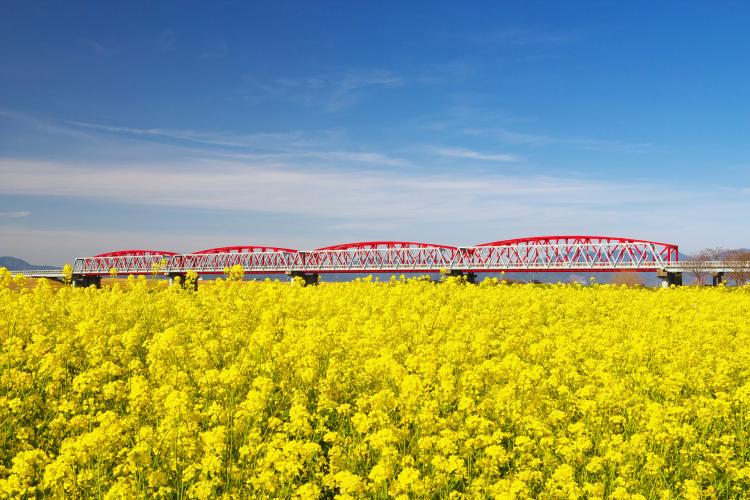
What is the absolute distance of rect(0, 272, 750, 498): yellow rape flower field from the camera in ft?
17.6

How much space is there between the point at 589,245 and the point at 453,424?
10229 cm

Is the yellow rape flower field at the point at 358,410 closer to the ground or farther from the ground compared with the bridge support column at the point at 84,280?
farther from the ground

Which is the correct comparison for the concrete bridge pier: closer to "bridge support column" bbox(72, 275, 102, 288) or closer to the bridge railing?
the bridge railing

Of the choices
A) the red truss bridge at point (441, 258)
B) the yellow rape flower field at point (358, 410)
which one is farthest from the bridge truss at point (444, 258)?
the yellow rape flower field at point (358, 410)

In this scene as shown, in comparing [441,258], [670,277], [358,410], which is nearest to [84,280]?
[441,258]

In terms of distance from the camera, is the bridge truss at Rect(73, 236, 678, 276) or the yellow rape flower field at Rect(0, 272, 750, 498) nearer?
the yellow rape flower field at Rect(0, 272, 750, 498)

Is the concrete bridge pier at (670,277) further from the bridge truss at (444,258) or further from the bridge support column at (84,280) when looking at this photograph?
the bridge support column at (84,280)

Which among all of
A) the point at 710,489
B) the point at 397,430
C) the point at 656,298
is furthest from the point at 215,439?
the point at 656,298

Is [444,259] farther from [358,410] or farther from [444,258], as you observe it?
[358,410]

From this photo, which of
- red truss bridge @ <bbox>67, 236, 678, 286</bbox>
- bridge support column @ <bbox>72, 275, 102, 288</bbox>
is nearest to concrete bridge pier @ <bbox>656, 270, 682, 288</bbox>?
red truss bridge @ <bbox>67, 236, 678, 286</bbox>

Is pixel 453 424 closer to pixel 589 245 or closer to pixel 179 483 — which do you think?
pixel 179 483

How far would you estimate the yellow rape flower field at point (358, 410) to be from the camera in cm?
536

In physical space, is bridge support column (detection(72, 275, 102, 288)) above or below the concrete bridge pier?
below

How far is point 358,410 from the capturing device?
298 inches
